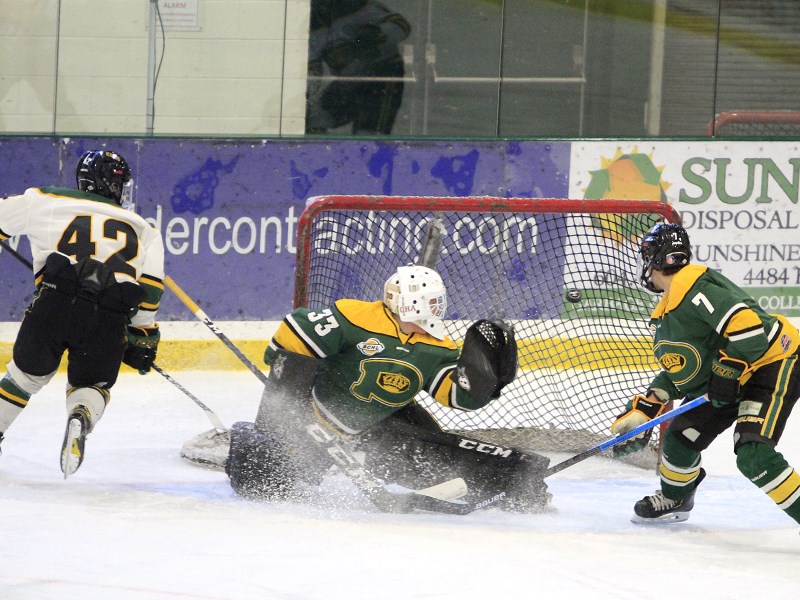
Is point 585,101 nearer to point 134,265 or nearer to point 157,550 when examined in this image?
point 134,265

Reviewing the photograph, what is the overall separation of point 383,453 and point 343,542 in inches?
25.4

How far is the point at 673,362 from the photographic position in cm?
350

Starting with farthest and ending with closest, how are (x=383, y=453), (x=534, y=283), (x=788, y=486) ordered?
(x=534, y=283) → (x=383, y=453) → (x=788, y=486)

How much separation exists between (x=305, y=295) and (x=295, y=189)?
59.4 inches

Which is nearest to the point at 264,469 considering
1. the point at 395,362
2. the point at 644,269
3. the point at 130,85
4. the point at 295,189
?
the point at 395,362

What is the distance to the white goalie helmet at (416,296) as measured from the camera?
11.6 feet

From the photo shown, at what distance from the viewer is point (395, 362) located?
11.7 feet

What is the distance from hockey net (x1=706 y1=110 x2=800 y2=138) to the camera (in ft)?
20.5

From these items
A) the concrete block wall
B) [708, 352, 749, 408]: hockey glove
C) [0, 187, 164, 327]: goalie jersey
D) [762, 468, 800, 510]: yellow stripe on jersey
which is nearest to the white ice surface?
[762, 468, 800, 510]: yellow stripe on jersey

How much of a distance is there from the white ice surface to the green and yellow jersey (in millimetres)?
474

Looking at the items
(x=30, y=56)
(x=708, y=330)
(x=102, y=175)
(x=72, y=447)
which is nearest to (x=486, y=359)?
(x=708, y=330)

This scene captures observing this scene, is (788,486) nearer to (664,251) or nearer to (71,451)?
(664,251)

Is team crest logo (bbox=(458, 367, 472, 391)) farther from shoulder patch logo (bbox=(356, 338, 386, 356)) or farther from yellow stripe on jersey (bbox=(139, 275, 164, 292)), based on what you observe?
yellow stripe on jersey (bbox=(139, 275, 164, 292))

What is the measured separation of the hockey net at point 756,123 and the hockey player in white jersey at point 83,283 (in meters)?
3.49
